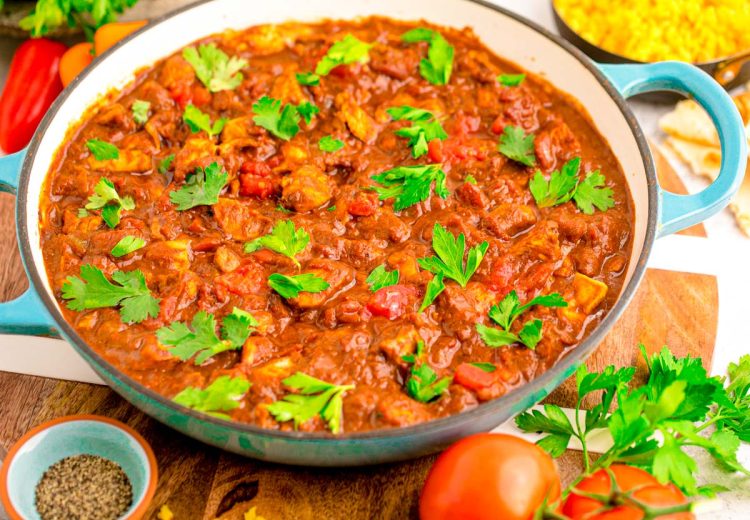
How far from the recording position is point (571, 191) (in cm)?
529

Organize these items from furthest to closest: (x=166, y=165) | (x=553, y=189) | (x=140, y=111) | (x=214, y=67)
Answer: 1. (x=214, y=67)
2. (x=140, y=111)
3. (x=166, y=165)
4. (x=553, y=189)

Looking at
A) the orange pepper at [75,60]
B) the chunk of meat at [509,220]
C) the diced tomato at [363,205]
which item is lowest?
the orange pepper at [75,60]

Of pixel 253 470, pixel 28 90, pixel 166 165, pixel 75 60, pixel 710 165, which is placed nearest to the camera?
pixel 253 470

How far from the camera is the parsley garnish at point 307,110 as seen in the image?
5668mm

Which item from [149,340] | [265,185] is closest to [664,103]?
[265,185]

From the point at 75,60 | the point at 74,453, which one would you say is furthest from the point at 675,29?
the point at 74,453

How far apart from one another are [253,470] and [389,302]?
3.61 ft

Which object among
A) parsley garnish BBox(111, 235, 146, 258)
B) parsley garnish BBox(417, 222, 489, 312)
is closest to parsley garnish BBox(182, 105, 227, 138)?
parsley garnish BBox(111, 235, 146, 258)

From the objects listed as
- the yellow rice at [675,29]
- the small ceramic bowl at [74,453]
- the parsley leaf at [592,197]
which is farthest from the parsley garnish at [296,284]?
the yellow rice at [675,29]

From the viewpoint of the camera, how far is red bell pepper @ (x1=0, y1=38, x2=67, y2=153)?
21.7 ft

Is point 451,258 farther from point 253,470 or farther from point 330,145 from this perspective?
point 253,470

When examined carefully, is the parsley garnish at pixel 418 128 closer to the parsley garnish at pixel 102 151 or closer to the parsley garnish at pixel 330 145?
the parsley garnish at pixel 330 145

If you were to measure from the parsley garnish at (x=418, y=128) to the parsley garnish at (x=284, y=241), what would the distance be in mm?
958

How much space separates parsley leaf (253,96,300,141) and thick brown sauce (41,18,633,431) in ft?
0.21
